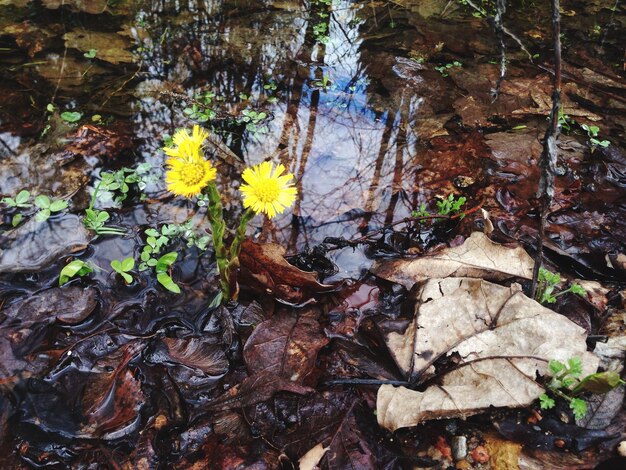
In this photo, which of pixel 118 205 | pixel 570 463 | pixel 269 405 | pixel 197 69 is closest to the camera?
pixel 570 463

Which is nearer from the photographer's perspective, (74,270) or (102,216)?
(74,270)

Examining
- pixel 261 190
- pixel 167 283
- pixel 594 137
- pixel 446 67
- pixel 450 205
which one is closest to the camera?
pixel 261 190

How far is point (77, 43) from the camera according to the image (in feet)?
13.7

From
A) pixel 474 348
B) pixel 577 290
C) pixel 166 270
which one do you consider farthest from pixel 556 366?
pixel 166 270

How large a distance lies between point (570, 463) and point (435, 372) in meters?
0.52

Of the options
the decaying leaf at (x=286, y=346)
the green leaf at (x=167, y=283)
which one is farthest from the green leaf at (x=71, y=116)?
the decaying leaf at (x=286, y=346)

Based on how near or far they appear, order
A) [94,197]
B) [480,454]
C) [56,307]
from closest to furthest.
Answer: [480,454]
[56,307]
[94,197]

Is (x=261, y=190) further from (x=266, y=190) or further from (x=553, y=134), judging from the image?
(x=553, y=134)

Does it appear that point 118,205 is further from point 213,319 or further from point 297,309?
point 297,309

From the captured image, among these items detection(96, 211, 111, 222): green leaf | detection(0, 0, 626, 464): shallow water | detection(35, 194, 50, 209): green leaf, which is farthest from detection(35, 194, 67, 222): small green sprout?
detection(96, 211, 111, 222): green leaf

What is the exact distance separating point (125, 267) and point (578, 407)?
210 centimetres

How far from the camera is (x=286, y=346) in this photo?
6.40 feet

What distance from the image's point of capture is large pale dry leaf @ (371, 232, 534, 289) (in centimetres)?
Answer: 212

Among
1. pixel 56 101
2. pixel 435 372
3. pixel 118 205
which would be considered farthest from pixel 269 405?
pixel 56 101
